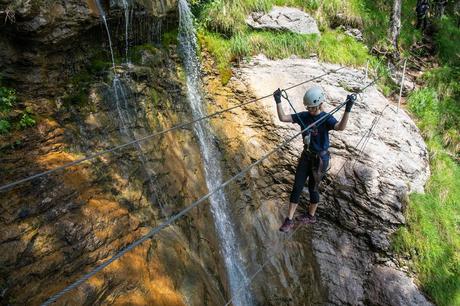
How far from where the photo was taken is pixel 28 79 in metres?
5.47

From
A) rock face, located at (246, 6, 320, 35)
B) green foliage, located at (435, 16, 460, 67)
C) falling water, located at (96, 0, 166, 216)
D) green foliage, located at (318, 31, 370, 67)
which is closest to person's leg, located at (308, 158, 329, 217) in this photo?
falling water, located at (96, 0, 166, 216)

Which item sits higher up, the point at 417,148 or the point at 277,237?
the point at 417,148

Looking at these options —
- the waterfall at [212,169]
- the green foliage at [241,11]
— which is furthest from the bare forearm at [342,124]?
the green foliage at [241,11]

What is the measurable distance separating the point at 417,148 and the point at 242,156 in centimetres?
368

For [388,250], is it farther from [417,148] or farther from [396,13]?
[396,13]

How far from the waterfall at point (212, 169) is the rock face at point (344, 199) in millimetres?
370

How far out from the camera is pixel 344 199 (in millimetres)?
7234

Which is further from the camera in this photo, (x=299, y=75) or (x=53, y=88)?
(x=299, y=75)

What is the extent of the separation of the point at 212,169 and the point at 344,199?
104 inches

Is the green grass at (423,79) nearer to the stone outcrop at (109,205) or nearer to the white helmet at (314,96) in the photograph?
the stone outcrop at (109,205)

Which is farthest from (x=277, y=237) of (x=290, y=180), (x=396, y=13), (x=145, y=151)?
(x=396, y=13)

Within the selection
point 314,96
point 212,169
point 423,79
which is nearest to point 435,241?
point 314,96

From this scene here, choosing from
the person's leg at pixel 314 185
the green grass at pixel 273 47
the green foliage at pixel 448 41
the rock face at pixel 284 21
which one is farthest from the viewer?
the green foliage at pixel 448 41

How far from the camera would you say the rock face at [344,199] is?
6926mm
